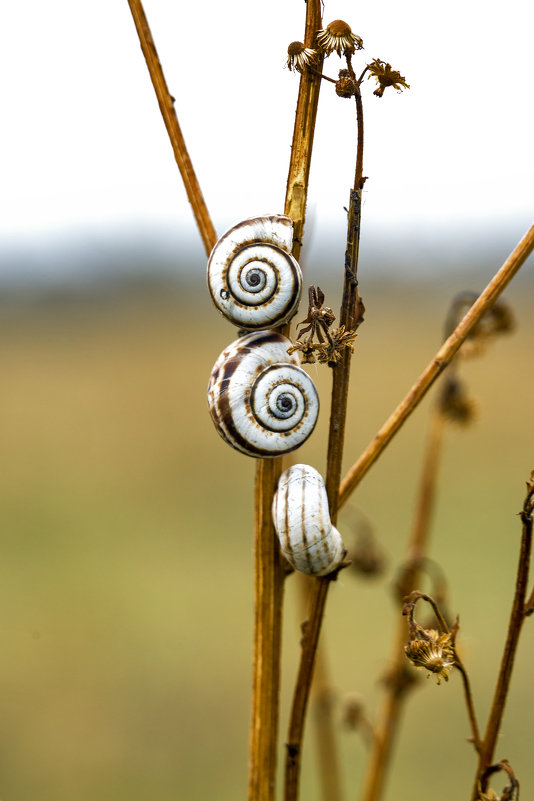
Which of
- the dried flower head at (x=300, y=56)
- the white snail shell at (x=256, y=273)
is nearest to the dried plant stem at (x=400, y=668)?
the white snail shell at (x=256, y=273)

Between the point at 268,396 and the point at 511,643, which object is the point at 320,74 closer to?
the point at 268,396

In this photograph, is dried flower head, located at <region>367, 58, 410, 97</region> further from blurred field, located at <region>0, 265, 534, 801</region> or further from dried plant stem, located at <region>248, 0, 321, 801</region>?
blurred field, located at <region>0, 265, 534, 801</region>

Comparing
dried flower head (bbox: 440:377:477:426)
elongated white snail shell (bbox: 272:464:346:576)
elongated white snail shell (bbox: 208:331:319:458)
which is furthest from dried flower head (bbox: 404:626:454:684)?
dried flower head (bbox: 440:377:477:426)

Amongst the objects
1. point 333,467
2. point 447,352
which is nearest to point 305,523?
point 333,467

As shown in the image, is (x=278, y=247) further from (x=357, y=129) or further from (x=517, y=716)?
(x=517, y=716)

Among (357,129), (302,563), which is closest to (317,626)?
(302,563)
